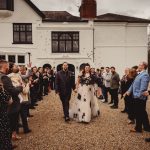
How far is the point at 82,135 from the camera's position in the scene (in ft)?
35.2

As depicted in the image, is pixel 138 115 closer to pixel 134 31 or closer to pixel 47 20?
pixel 47 20

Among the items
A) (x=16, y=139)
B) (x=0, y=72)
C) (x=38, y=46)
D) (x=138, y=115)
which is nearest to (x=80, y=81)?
(x=138, y=115)

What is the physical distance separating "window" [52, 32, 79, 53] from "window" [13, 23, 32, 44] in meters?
2.48

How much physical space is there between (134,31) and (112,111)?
27.0m

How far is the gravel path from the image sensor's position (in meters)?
9.39

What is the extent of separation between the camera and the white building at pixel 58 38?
37438 mm

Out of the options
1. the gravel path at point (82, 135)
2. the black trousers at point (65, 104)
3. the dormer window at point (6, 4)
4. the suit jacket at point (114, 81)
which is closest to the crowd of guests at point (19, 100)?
the gravel path at point (82, 135)

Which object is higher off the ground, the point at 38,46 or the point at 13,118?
the point at 38,46

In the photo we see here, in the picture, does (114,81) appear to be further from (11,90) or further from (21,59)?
(21,59)

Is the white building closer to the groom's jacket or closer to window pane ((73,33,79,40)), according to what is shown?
window pane ((73,33,79,40))

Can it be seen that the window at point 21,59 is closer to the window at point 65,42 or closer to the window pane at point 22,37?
the window pane at point 22,37

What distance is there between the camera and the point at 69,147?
9289 mm

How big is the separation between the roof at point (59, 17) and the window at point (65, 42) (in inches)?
52.8

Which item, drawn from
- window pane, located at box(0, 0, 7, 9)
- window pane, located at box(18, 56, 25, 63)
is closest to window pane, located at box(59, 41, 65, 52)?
window pane, located at box(18, 56, 25, 63)
